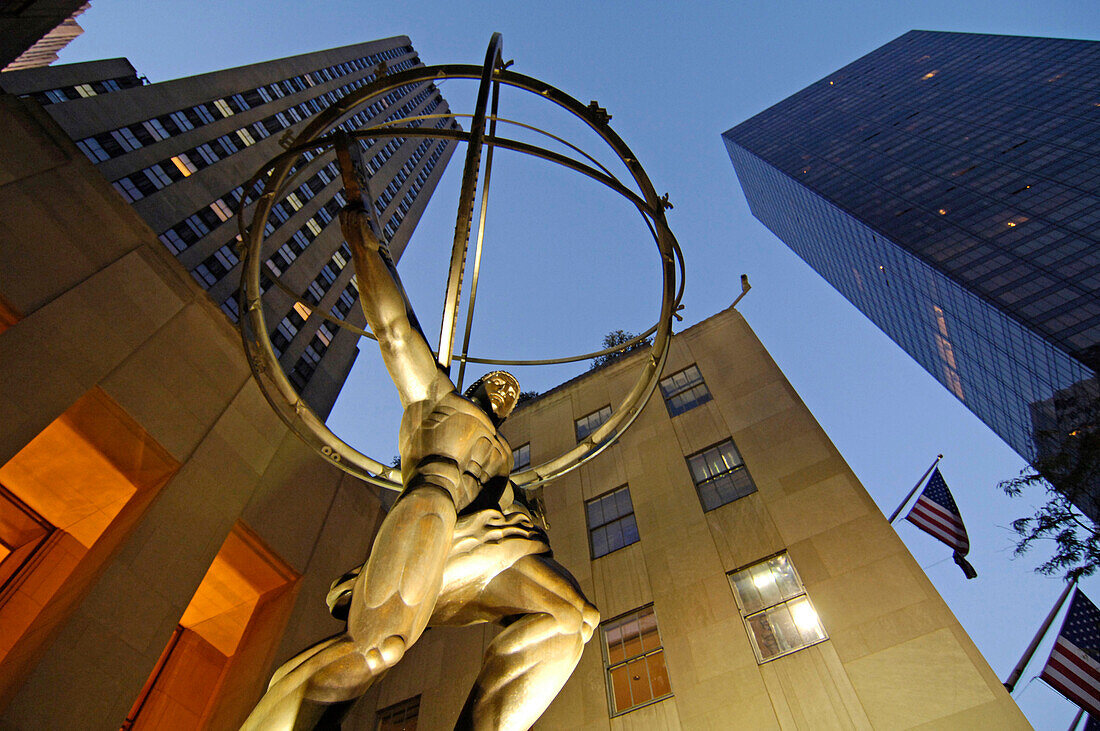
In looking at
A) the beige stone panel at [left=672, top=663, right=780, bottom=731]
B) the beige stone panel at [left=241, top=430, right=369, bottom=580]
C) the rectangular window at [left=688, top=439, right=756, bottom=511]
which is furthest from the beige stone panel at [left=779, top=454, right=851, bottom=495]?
the beige stone panel at [left=241, top=430, right=369, bottom=580]

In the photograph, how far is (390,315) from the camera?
4570 millimetres

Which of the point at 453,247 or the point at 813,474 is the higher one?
the point at 813,474

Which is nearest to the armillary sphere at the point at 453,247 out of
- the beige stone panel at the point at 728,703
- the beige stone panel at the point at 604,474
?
the beige stone panel at the point at 728,703

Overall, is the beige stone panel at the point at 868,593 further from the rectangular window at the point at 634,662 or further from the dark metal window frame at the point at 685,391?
the dark metal window frame at the point at 685,391

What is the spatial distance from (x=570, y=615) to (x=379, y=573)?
4.18ft

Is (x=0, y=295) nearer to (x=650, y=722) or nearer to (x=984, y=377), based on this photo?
(x=650, y=722)

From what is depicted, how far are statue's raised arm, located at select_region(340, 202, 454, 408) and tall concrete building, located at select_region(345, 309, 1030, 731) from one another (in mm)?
7921

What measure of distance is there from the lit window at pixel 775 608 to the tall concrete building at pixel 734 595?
26mm

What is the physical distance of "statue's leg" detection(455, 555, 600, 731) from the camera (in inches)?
138

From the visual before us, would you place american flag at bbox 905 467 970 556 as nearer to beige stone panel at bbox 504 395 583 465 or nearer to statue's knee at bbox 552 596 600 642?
beige stone panel at bbox 504 395 583 465

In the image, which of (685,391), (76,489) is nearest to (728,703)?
(685,391)

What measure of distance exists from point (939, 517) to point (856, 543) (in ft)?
9.38

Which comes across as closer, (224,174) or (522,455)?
(522,455)

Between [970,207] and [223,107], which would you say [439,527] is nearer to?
[223,107]
